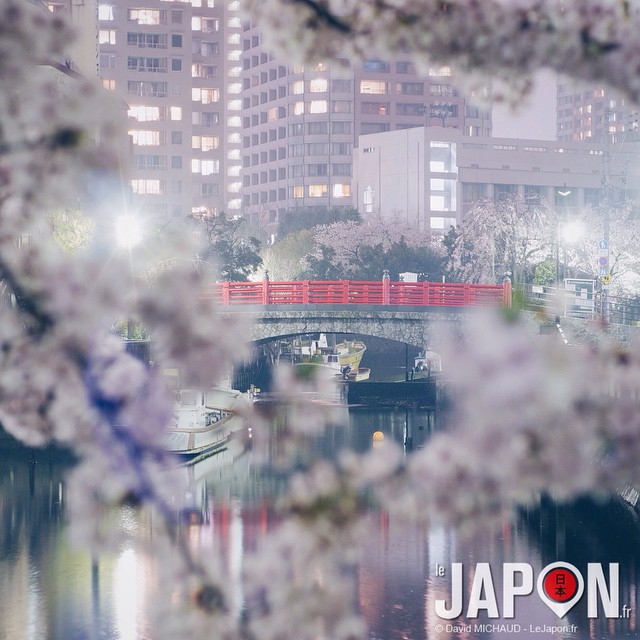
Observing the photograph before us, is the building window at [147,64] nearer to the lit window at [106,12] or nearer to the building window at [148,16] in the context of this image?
the building window at [148,16]

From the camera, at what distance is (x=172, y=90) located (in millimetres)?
144250

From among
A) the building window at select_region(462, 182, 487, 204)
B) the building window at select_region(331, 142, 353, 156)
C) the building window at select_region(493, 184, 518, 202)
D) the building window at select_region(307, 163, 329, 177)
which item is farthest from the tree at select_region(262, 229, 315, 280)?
the building window at select_region(331, 142, 353, 156)

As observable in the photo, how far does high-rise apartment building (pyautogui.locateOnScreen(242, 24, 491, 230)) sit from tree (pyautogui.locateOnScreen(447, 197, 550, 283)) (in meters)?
50.6

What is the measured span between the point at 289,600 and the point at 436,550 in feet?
109

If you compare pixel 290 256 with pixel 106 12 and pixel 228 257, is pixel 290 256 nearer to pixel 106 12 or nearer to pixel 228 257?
pixel 228 257

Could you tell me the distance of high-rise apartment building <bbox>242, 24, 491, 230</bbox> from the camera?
143 m

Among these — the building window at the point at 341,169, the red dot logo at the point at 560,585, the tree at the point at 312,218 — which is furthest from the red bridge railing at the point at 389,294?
the building window at the point at 341,169

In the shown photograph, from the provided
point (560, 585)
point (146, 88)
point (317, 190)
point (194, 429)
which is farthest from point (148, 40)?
Answer: point (560, 585)

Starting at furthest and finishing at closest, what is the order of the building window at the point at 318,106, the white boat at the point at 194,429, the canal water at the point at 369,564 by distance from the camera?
1. the building window at the point at 318,106
2. the white boat at the point at 194,429
3. the canal water at the point at 369,564

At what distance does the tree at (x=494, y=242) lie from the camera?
267 feet

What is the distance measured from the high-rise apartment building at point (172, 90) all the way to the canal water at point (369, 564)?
316ft

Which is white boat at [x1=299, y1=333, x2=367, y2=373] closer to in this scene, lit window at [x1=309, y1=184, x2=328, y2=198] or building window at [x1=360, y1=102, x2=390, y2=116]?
lit window at [x1=309, y1=184, x2=328, y2=198]

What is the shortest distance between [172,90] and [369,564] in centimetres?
11675

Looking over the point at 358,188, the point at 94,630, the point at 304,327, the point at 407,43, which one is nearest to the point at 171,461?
the point at 407,43
